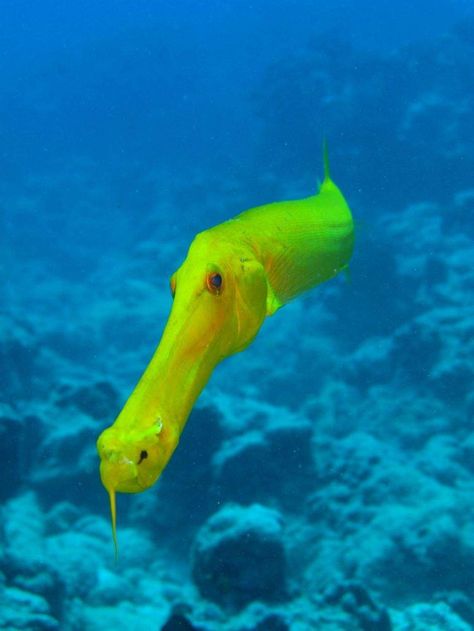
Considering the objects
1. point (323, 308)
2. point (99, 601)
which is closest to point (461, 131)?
point (323, 308)

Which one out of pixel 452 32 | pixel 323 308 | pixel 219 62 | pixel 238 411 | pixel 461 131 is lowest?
pixel 238 411

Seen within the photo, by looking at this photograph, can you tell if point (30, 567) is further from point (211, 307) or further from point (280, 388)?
point (280, 388)

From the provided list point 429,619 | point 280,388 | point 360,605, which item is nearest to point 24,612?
point 360,605

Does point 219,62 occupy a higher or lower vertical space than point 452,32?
higher

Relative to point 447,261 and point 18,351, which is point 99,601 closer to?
point 18,351

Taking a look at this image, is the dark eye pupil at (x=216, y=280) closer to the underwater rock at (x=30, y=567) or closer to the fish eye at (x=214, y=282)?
the fish eye at (x=214, y=282)

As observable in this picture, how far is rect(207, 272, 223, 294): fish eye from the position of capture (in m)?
1.52

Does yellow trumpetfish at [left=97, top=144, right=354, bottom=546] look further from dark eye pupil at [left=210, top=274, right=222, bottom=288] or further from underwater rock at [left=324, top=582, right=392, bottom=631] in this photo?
underwater rock at [left=324, top=582, right=392, bottom=631]

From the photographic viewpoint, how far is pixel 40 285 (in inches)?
882

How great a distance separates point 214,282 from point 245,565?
5.73 meters

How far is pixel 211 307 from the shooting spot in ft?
4.99

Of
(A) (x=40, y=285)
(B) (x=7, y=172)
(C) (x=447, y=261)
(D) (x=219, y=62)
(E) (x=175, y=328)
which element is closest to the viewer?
(E) (x=175, y=328)

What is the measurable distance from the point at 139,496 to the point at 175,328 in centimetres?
848

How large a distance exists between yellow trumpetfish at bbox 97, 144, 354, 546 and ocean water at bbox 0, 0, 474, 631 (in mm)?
4689
